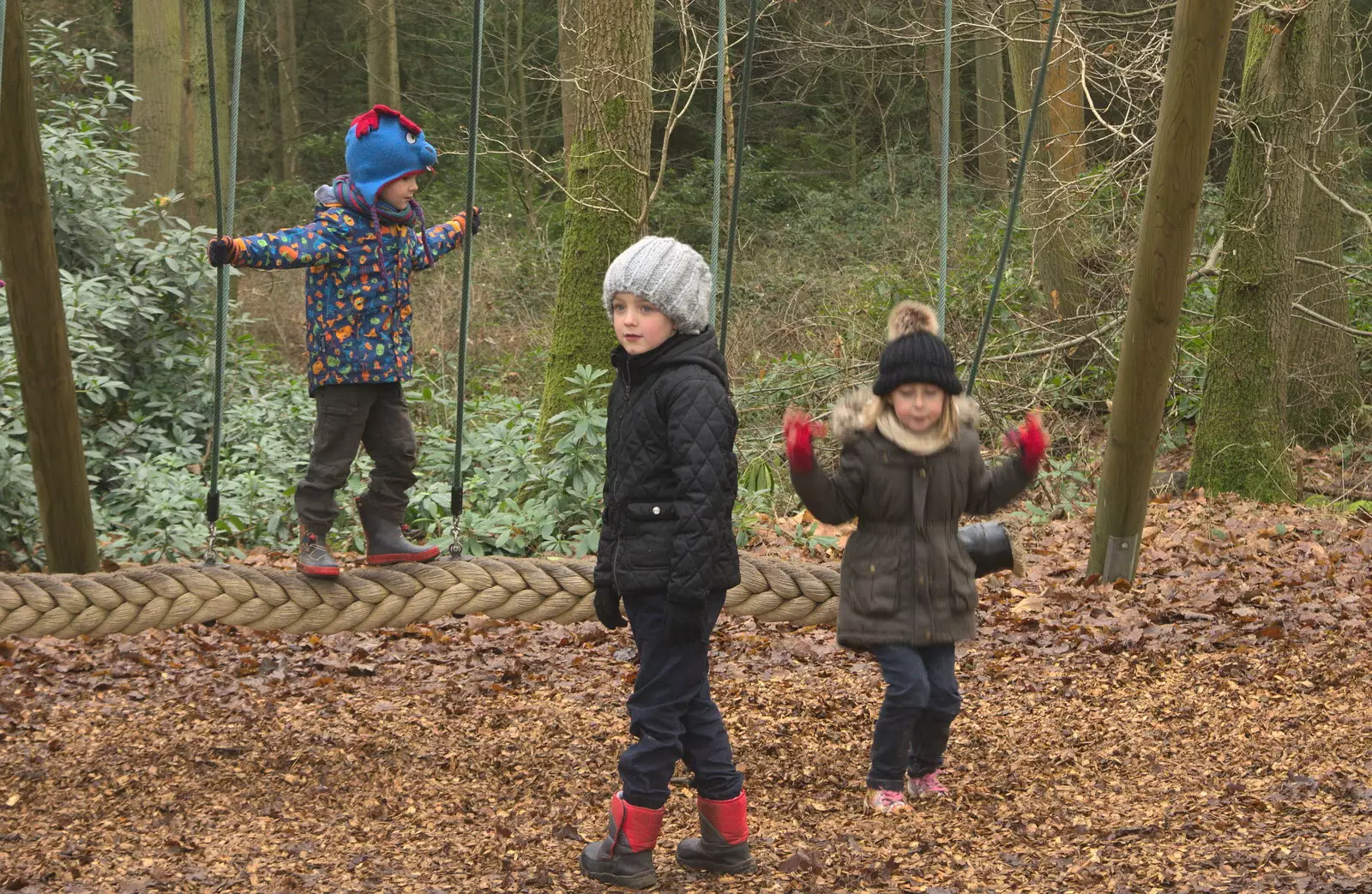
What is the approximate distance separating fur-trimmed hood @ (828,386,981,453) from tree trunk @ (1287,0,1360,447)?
693 cm

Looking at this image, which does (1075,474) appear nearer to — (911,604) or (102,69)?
(911,604)

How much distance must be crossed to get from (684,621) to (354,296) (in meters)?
2.11

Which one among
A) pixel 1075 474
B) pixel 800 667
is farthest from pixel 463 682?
pixel 1075 474

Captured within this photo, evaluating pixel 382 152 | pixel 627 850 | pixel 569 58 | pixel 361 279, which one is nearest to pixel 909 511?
pixel 627 850

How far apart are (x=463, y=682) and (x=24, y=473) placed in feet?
9.92

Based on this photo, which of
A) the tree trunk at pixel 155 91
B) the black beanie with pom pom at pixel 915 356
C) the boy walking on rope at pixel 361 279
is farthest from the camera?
the tree trunk at pixel 155 91

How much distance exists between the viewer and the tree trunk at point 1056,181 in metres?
9.48

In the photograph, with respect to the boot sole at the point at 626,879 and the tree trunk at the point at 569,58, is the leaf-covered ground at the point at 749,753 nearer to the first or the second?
the boot sole at the point at 626,879

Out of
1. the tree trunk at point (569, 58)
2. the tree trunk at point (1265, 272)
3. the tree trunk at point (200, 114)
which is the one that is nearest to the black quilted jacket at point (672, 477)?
the tree trunk at point (569, 58)

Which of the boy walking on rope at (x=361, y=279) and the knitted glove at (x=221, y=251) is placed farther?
the boy walking on rope at (x=361, y=279)

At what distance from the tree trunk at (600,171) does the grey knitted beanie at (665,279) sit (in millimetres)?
4134

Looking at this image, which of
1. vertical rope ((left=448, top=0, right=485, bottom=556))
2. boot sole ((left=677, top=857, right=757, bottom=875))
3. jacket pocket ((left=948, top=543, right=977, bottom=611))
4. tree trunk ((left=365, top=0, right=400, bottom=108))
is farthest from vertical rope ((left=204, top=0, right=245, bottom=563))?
tree trunk ((left=365, top=0, right=400, bottom=108))

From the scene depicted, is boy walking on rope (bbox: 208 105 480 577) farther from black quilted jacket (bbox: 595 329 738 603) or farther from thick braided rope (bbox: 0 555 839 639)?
black quilted jacket (bbox: 595 329 738 603)

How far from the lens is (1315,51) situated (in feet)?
27.0
